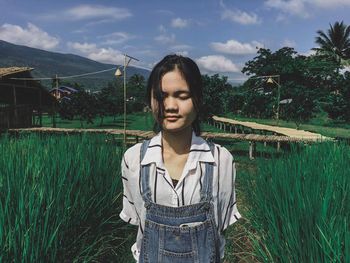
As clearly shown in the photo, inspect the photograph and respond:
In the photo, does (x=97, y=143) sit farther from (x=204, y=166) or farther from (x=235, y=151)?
(x=235, y=151)

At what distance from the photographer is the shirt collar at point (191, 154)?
1.28 meters

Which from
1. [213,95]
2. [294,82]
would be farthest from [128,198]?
[294,82]

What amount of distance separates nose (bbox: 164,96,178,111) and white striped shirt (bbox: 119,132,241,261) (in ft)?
0.50

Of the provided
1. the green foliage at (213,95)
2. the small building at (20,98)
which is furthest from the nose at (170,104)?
the small building at (20,98)

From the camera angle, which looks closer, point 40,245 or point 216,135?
point 40,245

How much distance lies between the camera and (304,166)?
8.57 ft

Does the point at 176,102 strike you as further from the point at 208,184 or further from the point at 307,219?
the point at 307,219

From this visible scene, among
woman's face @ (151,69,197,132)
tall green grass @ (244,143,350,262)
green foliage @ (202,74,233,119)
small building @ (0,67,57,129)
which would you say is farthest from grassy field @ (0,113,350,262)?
small building @ (0,67,57,129)

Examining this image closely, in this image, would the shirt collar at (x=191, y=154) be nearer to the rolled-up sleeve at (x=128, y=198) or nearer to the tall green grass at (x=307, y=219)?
the rolled-up sleeve at (x=128, y=198)

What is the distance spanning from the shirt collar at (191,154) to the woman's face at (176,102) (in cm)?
8

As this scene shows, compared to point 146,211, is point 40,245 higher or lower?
lower

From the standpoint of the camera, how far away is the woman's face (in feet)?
4.16

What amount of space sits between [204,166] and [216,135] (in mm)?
8052

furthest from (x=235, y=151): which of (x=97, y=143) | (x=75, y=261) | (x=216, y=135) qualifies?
(x=75, y=261)
